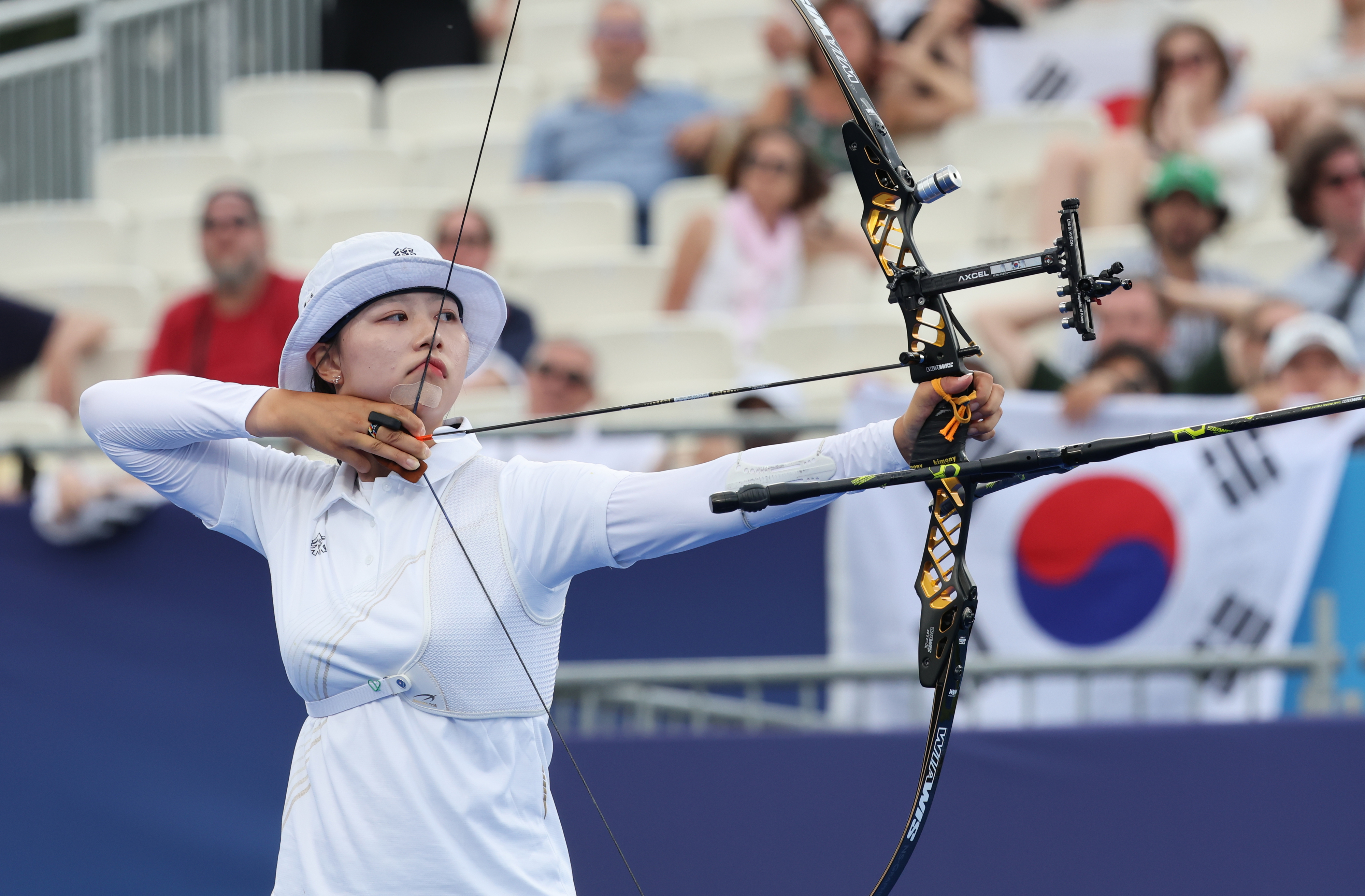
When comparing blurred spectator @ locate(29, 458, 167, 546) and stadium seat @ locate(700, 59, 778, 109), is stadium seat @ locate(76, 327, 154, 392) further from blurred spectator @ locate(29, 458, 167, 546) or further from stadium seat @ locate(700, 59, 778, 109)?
stadium seat @ locate(700, 59, 778, 109)

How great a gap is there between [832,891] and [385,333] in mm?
2399

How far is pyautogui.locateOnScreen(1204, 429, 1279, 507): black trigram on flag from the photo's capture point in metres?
4.92

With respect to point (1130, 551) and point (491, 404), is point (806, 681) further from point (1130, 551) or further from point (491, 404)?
point (491, 404)

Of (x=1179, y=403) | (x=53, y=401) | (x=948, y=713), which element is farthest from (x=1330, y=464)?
(x=53, y=401)

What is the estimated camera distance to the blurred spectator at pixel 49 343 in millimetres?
6449

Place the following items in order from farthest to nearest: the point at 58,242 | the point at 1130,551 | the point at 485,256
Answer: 1. the point at 58,242
2. the point at 485,256
3. the point at 1130,551

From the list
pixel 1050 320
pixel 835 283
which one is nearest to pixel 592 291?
pixel 835 283

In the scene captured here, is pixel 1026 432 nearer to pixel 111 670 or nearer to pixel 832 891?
pixel 832 891

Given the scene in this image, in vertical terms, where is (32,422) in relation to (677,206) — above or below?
below

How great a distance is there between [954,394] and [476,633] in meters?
0.74

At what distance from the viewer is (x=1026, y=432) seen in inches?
197

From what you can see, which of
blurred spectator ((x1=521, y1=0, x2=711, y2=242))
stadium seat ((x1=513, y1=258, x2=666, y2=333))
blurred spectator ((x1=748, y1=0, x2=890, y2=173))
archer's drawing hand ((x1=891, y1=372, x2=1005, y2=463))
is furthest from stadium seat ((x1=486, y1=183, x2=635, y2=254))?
archer's drawing hand ((x1=891, y1=372, x2=1005, y2=463))

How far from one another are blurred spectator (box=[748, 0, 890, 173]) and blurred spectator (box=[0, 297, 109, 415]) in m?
2.65

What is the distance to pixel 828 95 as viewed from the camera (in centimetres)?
693
